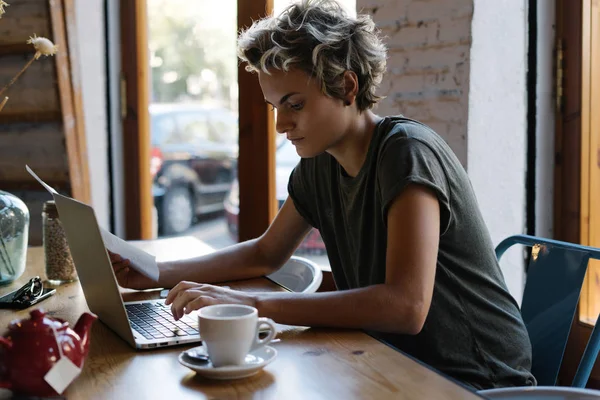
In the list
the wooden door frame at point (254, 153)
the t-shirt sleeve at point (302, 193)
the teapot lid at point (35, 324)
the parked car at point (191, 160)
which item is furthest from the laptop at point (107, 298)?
the parked car at point (191, 160)

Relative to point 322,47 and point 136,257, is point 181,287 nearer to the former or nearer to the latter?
point 136,257

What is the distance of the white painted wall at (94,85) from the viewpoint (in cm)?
332

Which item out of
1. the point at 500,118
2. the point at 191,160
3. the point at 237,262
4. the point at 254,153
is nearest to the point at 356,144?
the point at 237,262

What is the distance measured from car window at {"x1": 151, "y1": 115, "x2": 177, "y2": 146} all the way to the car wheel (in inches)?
13.2

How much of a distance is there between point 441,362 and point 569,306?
0.31 m

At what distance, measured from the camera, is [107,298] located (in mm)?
1233

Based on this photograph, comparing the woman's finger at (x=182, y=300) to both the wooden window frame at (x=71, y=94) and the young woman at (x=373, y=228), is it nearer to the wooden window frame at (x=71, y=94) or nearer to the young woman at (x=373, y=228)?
the young woman at (x=373, y=228)

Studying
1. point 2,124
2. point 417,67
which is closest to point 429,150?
point 417,67

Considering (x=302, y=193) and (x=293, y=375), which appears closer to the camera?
(x=293, y=375)

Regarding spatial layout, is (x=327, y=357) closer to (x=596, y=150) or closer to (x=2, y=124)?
(x=596, y=150)

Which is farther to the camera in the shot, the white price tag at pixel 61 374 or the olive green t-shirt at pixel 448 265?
the olive green t-shirt at pixel 448 265

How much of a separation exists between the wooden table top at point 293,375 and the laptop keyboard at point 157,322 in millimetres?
46

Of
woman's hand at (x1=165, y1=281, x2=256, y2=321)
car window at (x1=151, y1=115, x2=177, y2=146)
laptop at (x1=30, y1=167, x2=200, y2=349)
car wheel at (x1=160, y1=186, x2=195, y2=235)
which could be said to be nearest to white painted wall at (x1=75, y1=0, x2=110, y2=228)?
car wheel at (x1=160, y1=186, x2=195, y2=235)

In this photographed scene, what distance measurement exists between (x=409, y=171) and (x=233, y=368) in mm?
519
